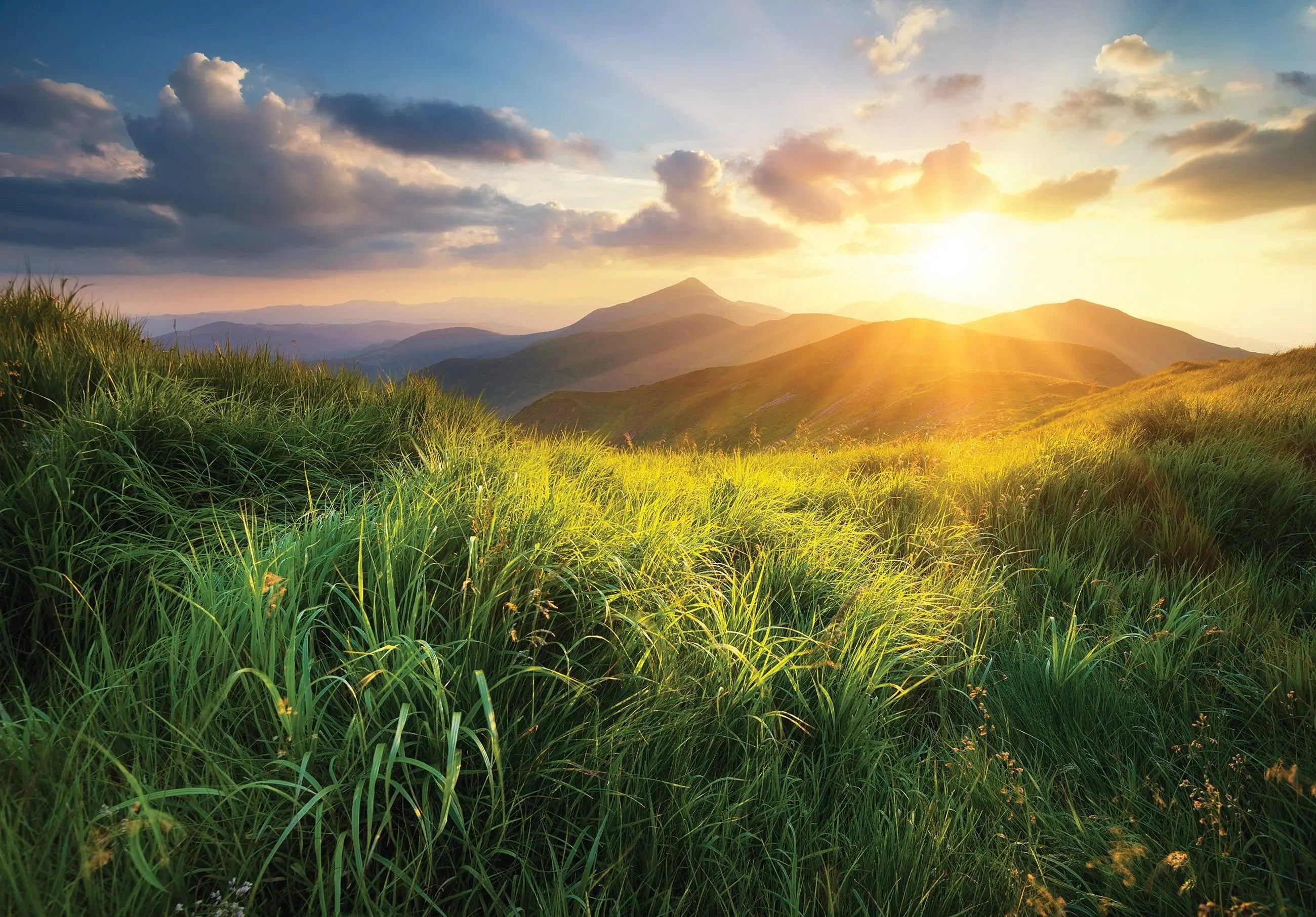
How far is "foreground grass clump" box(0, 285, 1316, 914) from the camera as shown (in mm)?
1927

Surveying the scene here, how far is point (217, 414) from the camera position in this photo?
5070 millimetres

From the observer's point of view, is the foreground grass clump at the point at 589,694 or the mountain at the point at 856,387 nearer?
the foreground grass clump at the point at 589,694

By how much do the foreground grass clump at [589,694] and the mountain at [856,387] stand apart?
48.6m

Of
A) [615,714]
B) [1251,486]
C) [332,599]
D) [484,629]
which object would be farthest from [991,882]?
[1251,486]

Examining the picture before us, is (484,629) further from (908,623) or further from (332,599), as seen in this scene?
(908,623)

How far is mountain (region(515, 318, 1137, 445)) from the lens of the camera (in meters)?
58.1

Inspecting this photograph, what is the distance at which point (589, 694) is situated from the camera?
2566 millimetres

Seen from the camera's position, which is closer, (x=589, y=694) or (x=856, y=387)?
(x=589, y=694)

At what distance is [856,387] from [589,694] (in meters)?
105

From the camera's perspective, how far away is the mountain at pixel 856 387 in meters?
58.1

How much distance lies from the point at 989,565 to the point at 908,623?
1694mm

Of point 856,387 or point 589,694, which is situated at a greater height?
point 589,694

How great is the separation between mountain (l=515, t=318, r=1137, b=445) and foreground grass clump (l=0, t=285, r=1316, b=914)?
4860 centimetres

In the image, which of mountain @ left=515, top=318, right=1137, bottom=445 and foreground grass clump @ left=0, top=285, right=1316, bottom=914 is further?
mountain @ left=515, top=318, right=1137, bottom=445
